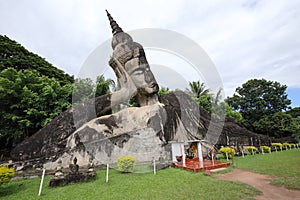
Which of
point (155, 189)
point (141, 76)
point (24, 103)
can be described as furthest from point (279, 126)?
point (24, 103)

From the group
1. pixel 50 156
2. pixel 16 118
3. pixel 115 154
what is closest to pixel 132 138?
pixel 115 154

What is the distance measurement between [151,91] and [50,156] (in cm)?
824

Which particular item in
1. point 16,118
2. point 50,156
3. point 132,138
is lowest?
point 50,156

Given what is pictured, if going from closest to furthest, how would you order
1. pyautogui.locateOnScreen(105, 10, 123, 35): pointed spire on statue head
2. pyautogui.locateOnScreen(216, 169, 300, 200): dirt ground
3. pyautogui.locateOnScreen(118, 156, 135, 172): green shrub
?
1. pyautogui.locateOnScreen(216, 169, 300, 200): dirt ground
2. pyautogui.locateOnScreen(118, 156, 135, 172): green shrub
3. pyautogui.locateOnScreen(105, 10, 123, 35): pointed spire on statue head

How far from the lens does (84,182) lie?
25.0 feet

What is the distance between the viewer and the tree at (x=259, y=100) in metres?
32.1

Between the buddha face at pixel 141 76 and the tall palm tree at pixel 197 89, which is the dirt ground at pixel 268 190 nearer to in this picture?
the buddha face at pixel 141 76

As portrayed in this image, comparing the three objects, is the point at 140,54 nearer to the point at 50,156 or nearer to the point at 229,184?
the point at 50,156

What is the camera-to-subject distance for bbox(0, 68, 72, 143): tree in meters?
14.0

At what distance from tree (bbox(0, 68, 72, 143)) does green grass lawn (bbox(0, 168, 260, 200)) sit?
26.1 ft

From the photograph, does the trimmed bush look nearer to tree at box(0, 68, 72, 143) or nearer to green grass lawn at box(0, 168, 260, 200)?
green grass lawn at box(0, 168, 260, 200)

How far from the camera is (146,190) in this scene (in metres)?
6.00

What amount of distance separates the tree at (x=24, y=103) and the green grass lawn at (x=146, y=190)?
796 centimetres

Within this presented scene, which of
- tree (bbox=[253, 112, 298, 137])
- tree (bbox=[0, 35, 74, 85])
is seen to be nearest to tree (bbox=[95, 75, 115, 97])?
tree (bbox=[0, 35, 74, 85])
